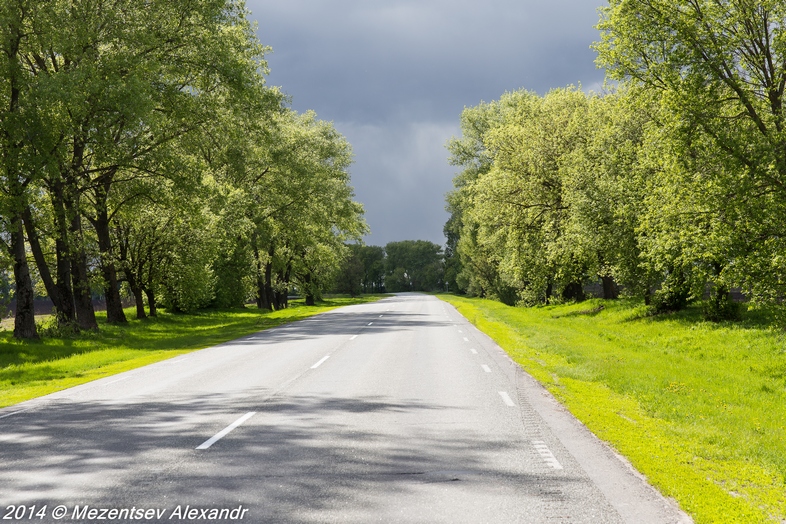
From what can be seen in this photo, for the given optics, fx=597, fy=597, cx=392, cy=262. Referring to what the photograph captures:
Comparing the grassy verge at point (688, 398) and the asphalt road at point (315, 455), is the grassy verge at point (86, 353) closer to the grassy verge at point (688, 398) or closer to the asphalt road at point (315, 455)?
the asphalt road at point (315, 455)

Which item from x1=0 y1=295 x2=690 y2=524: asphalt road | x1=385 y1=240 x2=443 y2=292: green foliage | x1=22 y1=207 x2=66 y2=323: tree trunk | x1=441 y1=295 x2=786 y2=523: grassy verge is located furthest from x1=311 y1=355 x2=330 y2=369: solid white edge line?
x1=385 y1=240 x2=443 y2=292: green foliage

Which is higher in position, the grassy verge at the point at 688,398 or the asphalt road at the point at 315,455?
the asphalt road at the point at 315,455

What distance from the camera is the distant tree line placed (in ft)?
567

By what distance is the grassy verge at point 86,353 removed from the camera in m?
13.7

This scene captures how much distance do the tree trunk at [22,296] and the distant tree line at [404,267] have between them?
140992 mm

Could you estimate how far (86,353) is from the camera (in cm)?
1988

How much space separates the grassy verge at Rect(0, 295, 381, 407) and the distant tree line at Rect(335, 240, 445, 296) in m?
136

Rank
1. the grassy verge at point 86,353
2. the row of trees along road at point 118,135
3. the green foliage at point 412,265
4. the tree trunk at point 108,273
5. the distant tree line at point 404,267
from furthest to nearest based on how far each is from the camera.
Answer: the green foliage at point 412,265 → the distant tree line at point 404,267 → the tree trunk at point 108,273 → the row of trees along road at point 118,135 → the grassy verge at point 86,353

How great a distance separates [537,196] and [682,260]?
14.5m

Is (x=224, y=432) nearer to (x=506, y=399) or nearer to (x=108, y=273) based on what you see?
(x=506, y=399)

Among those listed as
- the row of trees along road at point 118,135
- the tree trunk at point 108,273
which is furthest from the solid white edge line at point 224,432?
the tree trunk at point 108,273

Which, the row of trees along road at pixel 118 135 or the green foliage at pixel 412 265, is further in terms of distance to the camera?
the green foliage at pixel 412 265

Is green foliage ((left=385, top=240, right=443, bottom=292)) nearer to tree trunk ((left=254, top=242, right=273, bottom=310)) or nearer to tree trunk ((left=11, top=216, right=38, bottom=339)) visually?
tree trunk ((left=254, top=242, right=273, bottom=310))

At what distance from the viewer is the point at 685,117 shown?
611 inches
